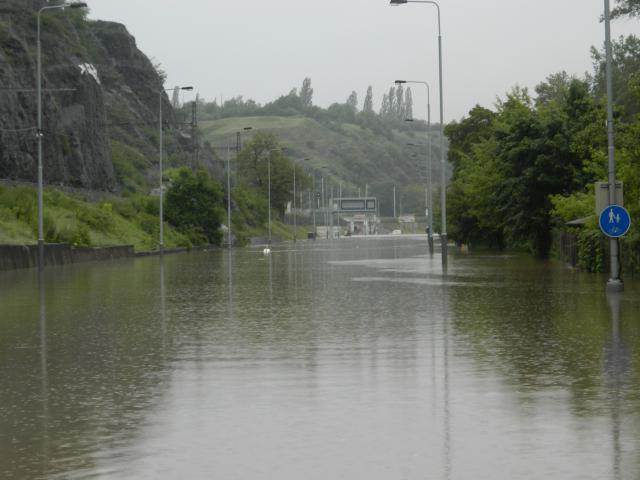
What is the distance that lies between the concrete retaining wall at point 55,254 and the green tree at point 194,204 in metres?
28.5

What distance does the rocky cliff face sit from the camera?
73812 mm

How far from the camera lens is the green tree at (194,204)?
9469 centimetres

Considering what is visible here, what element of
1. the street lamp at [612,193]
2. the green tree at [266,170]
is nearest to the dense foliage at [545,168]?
the street lamp at [612,193]

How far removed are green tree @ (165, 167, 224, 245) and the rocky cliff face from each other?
558cm

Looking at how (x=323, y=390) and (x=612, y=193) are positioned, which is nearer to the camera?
(x=323, y=390)

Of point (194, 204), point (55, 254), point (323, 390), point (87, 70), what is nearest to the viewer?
point (323, 390)

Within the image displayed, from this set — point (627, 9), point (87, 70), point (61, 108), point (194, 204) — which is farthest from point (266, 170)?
point (627, 9)

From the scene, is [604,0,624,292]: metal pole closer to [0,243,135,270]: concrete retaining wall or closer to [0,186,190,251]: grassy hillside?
[0,243,135,270]: concrete retaining wall

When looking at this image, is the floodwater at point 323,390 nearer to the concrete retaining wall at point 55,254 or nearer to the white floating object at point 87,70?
the concrete retaining wall at point 55,254

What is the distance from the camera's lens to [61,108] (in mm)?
91812

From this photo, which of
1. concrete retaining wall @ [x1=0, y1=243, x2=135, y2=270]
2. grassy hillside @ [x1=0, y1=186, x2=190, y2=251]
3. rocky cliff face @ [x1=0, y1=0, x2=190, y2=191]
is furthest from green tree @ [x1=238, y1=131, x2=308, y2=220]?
concrete retaining wall @ [x1=0, y1=243, x2=135, y2=270]

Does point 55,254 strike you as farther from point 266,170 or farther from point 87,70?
point 266,170

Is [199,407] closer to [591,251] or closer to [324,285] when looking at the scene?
[324,285]

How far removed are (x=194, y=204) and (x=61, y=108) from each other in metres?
12.9
